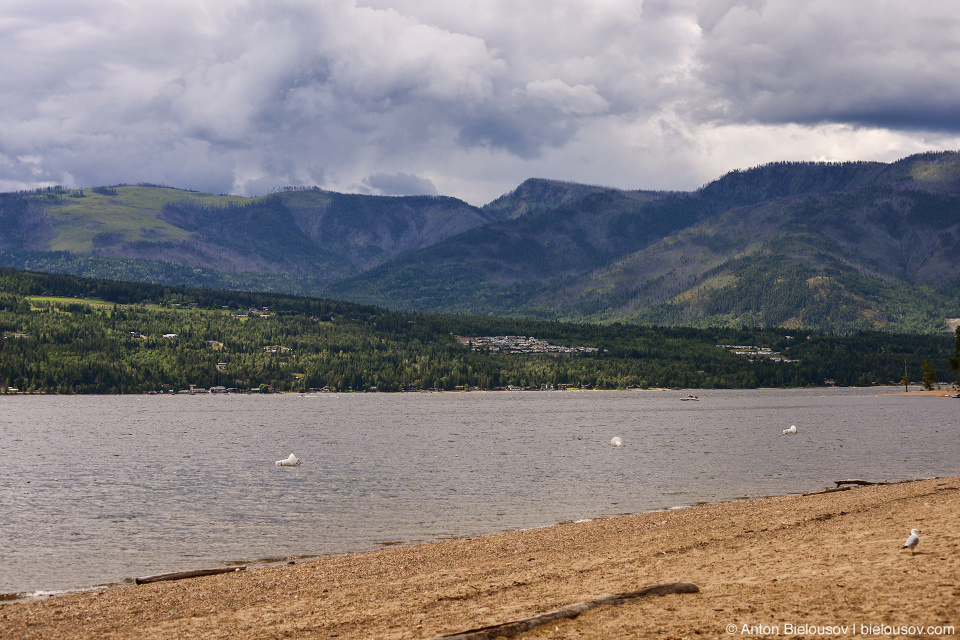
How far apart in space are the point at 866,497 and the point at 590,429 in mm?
111053

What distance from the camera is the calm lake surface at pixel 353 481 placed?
171ft

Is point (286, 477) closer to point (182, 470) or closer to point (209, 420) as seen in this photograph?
point (182, 470)

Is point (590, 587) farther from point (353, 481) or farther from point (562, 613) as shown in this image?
point (353, 481)

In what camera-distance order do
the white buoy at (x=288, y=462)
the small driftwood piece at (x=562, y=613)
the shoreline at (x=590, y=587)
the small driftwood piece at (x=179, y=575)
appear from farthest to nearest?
the white buoy at (x=288, y=462)
the small driftwood piece at (x=179, y=575)
the shoreline at (x=590, y=587)
the small driftwood piece at (x=562, y=613)

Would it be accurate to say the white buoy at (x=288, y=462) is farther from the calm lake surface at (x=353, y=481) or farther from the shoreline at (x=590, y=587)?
→ the shoreline at (x=590, y=587)

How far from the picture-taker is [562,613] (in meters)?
24.0

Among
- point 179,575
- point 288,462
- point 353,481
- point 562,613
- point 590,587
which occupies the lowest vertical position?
point 288,462

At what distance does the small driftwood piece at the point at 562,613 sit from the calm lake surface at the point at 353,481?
1075 inches

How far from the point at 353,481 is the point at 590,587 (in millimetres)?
58329

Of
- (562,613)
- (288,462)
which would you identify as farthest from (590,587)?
(288,462)

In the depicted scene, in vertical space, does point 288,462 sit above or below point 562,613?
below

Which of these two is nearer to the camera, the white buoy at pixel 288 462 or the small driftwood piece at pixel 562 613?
the small driftwood piece at pixel 562 613

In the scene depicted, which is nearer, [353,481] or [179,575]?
[179,575]

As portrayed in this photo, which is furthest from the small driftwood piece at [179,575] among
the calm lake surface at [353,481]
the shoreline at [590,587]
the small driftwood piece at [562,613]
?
the small driftwood piece at [562,613]
